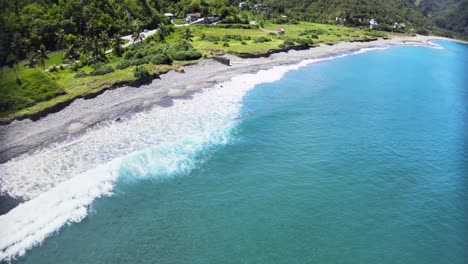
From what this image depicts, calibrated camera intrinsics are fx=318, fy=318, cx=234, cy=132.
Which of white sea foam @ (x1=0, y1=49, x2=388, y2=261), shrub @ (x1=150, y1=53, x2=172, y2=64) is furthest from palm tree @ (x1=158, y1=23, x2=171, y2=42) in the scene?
white sea foam @ (x1=0, y1=49, x2=388, y2=261)

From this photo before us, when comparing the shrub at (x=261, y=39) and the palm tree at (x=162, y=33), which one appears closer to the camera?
the palm tree at (x=162, y=33)

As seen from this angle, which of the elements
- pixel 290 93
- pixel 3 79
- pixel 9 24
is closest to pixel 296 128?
pixel 290 93

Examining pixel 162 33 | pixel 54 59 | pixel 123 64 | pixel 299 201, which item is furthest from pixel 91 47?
pixel 299 201

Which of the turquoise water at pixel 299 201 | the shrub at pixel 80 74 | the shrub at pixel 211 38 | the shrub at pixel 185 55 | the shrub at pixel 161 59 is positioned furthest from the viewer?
the shrub at pixel 211 38

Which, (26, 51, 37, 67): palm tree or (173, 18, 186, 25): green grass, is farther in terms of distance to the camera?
(173, 18, 186, 25): green grass

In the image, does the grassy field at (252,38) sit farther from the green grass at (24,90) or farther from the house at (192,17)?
the green grass at (24,90)

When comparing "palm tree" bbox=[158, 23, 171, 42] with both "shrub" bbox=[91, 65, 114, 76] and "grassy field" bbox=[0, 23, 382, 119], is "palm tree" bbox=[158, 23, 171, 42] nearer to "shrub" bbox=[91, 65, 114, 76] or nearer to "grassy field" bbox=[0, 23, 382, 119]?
"grassy field" bbox=[0, 23, 382, 119]

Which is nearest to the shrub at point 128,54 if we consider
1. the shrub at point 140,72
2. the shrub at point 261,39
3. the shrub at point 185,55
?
the shrub at point 185,55
